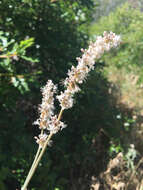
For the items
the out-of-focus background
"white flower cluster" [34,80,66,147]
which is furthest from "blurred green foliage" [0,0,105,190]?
"white flower cluster" [34,80,66,147]

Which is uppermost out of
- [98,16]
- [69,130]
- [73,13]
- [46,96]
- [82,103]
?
[98,16]

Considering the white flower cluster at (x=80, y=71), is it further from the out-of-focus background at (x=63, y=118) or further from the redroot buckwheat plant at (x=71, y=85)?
the out-of-focus background at (x=63, y=118)

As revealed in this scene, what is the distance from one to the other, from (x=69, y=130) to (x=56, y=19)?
119 cm

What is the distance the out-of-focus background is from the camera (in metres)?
1.71

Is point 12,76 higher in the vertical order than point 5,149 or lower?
higher

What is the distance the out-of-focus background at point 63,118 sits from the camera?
1711 millimetres

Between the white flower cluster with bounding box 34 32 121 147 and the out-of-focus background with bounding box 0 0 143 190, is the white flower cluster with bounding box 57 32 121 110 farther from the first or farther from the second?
the out-of-focus background with bounding box 0 0 143 190

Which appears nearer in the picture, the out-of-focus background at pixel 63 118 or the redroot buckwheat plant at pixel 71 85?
the redroot buckwheat plant at pixel 71 85

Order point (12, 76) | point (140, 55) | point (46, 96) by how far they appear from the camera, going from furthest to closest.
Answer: point (140, 55), point (12, 76), point (46, 96)

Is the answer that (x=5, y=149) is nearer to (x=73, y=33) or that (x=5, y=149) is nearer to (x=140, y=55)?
(x=73, y=33)

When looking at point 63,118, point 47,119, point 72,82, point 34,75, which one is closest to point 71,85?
point 72,82

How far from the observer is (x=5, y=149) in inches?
71.9

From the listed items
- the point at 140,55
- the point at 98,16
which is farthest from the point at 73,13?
the point at 98,16

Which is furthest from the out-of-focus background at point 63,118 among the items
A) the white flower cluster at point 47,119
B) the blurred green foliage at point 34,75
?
the white flower cluster at point 47,119
